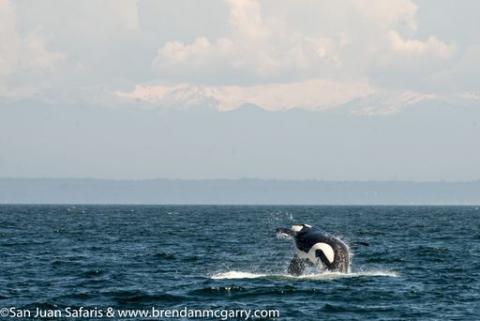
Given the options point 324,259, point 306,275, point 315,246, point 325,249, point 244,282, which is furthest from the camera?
point 306,275

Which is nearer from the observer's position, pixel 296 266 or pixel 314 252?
pixel 314 252

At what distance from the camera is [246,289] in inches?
1415

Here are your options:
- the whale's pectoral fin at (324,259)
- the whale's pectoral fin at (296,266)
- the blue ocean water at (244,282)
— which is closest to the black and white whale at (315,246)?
the whale's pectoral fin at (324,259)

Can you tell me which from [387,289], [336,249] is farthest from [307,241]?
[387,289]

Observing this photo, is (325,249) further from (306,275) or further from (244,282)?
(244,282)

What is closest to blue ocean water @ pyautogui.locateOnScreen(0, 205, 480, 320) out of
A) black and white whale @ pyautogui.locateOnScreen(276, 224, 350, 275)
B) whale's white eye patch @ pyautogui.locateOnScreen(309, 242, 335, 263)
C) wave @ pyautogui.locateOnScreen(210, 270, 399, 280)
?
wave @ pyautogui.locateOnScreen(210, 270, 399, 280)

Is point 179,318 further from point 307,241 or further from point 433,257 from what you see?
point 433,257

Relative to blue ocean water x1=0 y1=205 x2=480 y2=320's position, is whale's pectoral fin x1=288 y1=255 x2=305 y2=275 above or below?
above

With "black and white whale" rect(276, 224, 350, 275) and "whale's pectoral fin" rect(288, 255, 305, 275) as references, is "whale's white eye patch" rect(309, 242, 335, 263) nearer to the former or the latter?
"black and white whale" rect(276, 224, 350, 275)

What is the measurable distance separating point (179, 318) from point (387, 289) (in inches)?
382

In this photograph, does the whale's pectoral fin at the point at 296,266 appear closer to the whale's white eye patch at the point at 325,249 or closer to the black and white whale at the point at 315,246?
the black and white whale at the point at 315,246

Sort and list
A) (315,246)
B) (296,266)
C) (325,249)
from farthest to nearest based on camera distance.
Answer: (296,266), (325,249), (315,246)

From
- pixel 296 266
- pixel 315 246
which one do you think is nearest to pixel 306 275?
pixel 296 266

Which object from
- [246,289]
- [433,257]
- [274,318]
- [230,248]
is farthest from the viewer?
[230,248]
